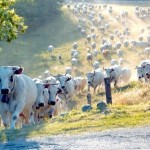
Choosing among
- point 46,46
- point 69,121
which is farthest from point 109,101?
point 46,46

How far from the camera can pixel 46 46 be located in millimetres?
63375

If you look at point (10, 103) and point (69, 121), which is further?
point (10, 103)

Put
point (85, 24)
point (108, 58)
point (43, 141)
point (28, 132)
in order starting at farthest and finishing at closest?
point (85, 24) → point (108, 58) → point (28, 132) → point (43, 141)

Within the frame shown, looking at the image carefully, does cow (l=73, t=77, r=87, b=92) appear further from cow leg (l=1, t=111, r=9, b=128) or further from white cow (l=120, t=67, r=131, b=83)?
cow leg (l=1, t=111, r=9, b=128)

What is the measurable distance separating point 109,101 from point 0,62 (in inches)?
1634

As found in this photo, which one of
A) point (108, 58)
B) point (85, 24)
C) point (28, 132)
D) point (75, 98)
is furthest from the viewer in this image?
point (85, 24)

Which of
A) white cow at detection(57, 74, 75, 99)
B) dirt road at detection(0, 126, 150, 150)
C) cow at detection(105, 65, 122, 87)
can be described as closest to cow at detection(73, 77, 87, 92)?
cow at detection(105, 65, 122, 87)

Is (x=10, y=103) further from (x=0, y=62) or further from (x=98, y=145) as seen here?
(x=0, y=62)

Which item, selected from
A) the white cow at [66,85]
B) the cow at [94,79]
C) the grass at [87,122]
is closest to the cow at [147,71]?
the white cow at [66,85]

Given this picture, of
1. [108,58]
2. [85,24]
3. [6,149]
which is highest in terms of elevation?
[85,24]

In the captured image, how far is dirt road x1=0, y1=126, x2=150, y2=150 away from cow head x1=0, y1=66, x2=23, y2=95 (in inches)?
129

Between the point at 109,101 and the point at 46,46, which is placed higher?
the point at 46,46

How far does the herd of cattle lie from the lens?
47.8 feet

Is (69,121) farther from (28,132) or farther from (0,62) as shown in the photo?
(0,62)
